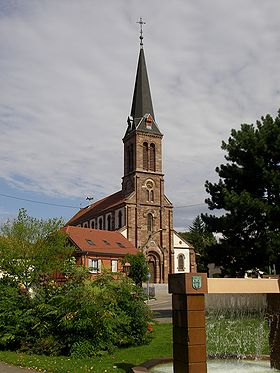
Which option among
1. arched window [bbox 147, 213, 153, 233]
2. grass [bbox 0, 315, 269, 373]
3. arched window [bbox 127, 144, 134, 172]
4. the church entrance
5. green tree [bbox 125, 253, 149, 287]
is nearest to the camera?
grass [bbox 0, 315, 269, 373]

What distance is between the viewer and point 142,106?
70562 millimetres

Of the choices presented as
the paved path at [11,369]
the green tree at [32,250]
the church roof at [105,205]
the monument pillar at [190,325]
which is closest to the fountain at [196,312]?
the monument pillar at [190,325]

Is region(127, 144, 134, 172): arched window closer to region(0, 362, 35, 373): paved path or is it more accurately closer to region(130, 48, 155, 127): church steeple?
region(130, 48, 155, 127): church steeple

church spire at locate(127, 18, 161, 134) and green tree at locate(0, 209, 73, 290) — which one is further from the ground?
church spire at locate(127, 18, 161, 134)

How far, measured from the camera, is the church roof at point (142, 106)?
228 ft

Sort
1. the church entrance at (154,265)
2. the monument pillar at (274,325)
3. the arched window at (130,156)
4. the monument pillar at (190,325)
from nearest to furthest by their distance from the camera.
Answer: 1. the monument pillar at (190,325)
2. the monument pillar at (274,325)
3. the church entrance at (154,265)
4. the arched window at (130,156)

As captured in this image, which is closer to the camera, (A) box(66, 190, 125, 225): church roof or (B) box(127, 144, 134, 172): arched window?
(B) box(127, 144, 134, 172): arched window

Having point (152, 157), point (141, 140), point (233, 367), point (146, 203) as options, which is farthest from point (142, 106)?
point (233, 367)

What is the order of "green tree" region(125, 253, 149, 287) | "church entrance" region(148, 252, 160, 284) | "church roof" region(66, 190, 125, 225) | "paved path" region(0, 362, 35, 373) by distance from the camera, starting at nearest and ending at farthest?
"paved path" region(0, 362, 35, 373) < "green tree" region(125, 253, 149, 287) < "church entrance" region(148, 252, 160, 284) < "church roof" region(66, 190, 125, 225)

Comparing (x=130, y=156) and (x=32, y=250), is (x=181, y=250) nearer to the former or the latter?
(x=130, y=156)

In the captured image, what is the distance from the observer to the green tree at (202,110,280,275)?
957 inches

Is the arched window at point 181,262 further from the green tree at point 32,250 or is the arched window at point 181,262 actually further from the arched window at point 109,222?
the green tree at point 32,250

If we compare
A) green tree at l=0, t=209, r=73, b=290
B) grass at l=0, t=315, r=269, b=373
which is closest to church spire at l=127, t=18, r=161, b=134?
green tree at l=0, t=209, r=73, b=290

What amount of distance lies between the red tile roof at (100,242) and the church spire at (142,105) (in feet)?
59.1
